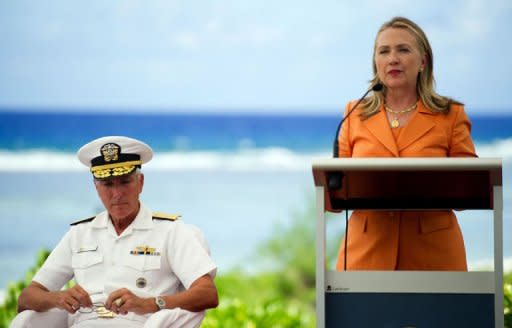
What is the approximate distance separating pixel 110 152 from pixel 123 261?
384 mm

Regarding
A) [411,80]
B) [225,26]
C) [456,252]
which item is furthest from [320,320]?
[225,26]


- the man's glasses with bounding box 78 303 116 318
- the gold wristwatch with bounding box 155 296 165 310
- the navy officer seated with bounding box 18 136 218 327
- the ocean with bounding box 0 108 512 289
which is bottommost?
Answer: the man's glasses with bounding box 78 303 116 318

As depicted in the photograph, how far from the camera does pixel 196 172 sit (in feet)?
51.1

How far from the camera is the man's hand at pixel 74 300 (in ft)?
11.5

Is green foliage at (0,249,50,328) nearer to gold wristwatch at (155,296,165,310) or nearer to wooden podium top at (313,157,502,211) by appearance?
gold wristwatch at (155,296,165,310)

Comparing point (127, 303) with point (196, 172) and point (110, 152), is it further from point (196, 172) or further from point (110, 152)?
point (196, 172)

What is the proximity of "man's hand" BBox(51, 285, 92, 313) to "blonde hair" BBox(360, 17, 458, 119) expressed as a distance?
115 centimetres

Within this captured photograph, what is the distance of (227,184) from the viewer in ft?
49.7

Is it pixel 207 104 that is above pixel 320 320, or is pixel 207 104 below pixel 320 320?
above

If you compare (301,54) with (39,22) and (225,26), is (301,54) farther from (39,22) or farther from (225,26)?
(39,22)

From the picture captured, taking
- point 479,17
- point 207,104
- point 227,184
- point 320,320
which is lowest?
point 320,320

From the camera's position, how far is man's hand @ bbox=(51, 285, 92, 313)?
350cm

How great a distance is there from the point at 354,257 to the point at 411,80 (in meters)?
0.66

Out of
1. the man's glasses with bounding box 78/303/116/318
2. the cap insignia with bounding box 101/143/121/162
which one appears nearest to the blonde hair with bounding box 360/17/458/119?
the cap insignia with bounding box 101/143/121/162
